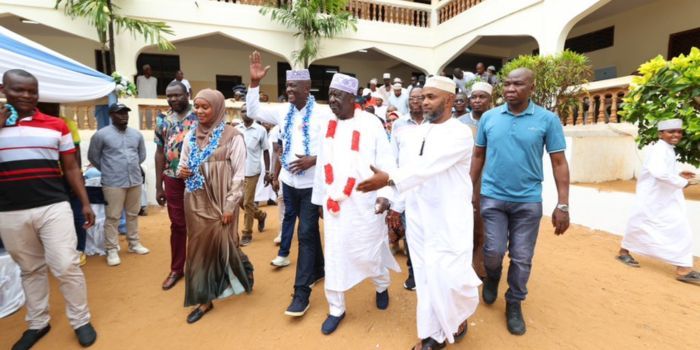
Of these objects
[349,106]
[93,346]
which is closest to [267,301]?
[93,346]

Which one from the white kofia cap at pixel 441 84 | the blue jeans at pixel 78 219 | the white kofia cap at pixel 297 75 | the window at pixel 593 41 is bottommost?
the blue jeans at pixel 78 219

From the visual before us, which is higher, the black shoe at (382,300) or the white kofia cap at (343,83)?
the white kofia cap at (343,83)

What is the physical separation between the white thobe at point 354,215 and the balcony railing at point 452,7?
11.6 metres

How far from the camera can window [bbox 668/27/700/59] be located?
988cm

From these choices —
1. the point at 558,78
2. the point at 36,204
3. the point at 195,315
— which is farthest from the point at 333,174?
the point at 558,78

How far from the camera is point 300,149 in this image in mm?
3562

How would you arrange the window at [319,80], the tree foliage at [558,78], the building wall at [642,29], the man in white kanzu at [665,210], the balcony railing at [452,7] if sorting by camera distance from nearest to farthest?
the man in white kanzu at [665,210] < the tree foliage at [558,78] < the building wall at [642,29] < the balcony railing at [452,7] < the window at [319,80]

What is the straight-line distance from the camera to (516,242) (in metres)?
2.96

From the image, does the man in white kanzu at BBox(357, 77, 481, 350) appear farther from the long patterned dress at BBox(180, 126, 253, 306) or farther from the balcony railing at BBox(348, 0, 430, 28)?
the balcony railing at BBox(348, 0, 430, 28)

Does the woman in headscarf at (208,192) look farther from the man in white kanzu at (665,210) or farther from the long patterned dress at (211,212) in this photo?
the man in white kanzu at (665,210)

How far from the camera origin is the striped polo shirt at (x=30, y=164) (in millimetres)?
2613

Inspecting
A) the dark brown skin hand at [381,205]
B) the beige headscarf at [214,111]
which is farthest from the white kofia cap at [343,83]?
the beige headscarf at [214,111]

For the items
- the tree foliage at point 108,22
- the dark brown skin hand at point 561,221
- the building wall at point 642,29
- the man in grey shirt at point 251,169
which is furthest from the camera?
the building wall at point 642,29

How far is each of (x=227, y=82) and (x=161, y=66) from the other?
7.70 ft
